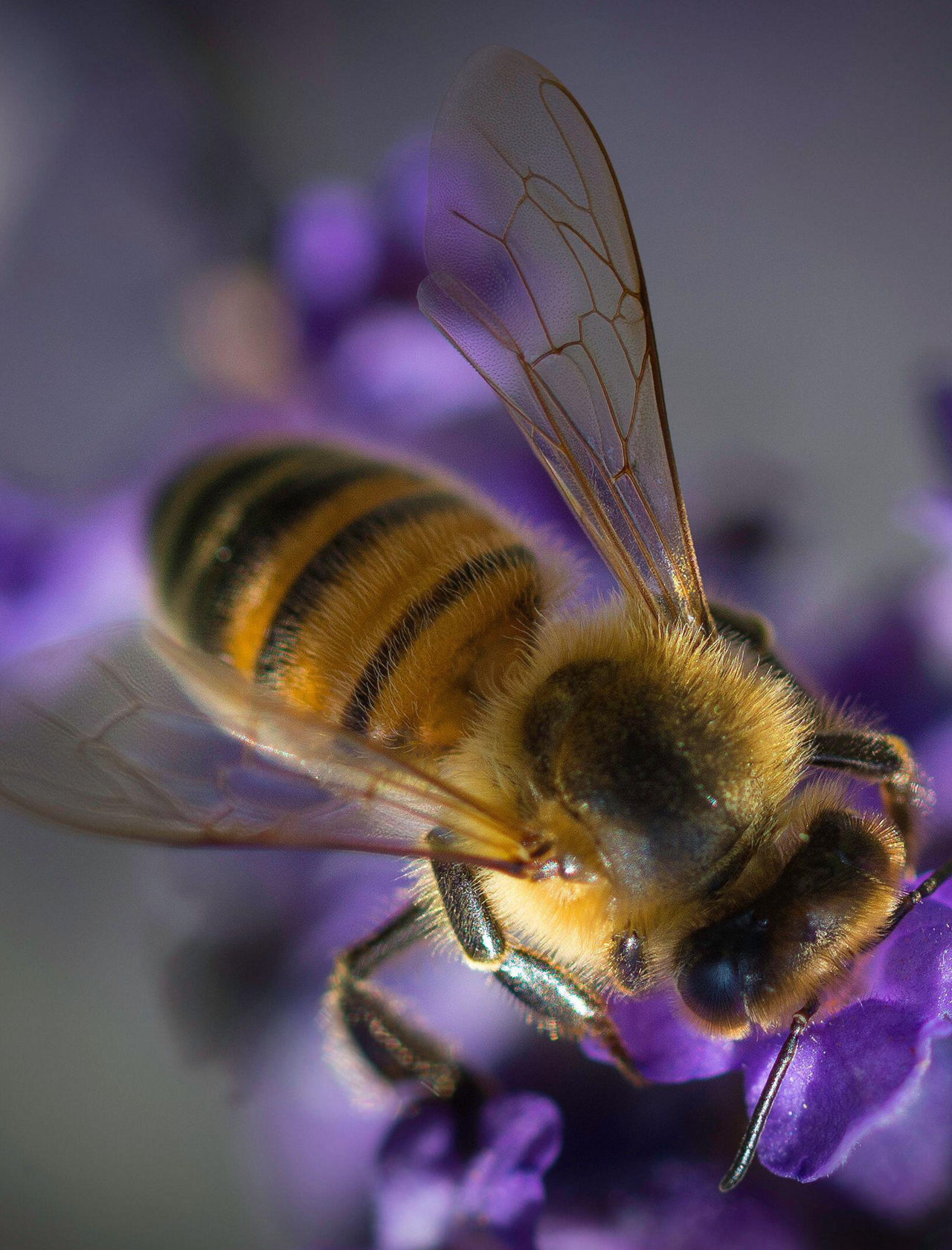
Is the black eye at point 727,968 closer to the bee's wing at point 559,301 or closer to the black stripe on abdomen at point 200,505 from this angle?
the bee's wing at point 559,301

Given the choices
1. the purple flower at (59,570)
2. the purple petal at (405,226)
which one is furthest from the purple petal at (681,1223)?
the purple petal at (405,226)

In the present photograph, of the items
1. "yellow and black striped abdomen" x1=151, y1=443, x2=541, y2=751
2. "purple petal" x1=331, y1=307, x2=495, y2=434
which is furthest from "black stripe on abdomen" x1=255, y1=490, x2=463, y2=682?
"purple petal" x1=331, y1=307, x2=495, y2=434

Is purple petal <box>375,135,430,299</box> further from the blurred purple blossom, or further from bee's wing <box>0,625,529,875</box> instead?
bee's wing <box>0,625,529,875</box>

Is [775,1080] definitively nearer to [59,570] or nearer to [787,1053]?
[787,1053]

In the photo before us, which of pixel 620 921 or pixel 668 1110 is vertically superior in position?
pixel 620 921

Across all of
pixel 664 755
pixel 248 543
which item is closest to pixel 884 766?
pixel 664 755

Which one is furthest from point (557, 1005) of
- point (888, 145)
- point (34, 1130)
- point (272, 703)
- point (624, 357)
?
point (888, 145)

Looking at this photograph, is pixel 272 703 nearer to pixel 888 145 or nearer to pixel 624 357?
pixel 624 357
